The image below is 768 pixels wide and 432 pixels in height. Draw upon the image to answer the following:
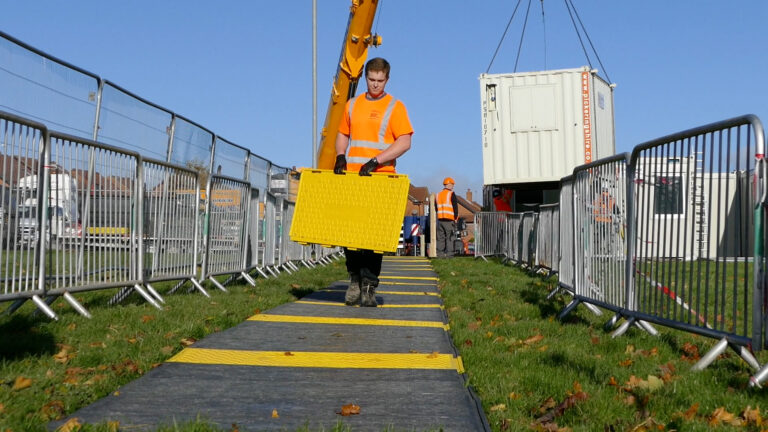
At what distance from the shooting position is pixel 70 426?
281cm

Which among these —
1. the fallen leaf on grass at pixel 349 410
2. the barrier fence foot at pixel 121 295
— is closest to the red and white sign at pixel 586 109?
the barrier fence foot at pixel 121 295

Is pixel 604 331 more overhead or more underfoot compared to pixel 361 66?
A: more underfoot

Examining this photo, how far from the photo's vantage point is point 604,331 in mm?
5727

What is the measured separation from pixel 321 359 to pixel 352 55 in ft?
36.3

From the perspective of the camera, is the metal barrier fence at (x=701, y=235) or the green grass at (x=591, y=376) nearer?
the green grass at (x=591, y=376)

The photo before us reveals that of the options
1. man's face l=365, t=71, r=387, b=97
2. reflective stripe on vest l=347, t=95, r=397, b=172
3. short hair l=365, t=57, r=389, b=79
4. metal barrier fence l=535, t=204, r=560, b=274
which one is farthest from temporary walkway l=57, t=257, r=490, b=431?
metal barrier fence l=535, t=204, r=560, b=274

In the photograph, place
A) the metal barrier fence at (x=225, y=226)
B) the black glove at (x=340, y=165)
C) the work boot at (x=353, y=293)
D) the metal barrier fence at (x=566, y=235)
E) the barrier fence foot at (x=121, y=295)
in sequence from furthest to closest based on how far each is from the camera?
the metal barrier fence at (x=225, y=226) < the work boot at (x=353, y=293) < the metal barrier fence at (x=566, y=235) < the black glove at (x=340, y=165) < the barrier fence foot at (x=121, y=295)

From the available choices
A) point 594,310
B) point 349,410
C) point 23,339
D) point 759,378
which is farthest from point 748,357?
point 23,339

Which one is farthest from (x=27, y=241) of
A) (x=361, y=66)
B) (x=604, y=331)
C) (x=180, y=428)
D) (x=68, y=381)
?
(x=361, y=66)

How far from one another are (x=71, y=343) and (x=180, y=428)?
2.11m

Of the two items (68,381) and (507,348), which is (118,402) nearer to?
(68,381)

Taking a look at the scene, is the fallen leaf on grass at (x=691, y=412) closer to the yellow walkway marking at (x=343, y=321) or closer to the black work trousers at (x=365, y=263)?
the yellow walkway marking at (x=343, y=321)

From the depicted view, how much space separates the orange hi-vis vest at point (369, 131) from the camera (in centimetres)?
710

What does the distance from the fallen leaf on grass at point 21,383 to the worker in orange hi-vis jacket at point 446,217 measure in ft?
49.1
